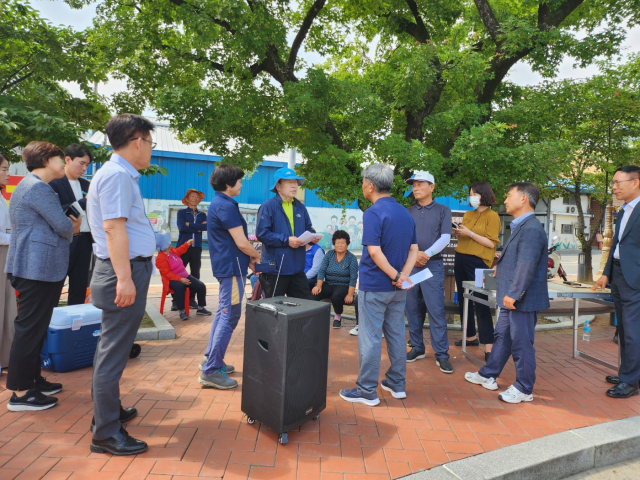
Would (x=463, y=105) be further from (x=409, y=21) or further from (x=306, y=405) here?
(x=306, y=405)

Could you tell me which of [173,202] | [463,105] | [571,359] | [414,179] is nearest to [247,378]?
[414,179]

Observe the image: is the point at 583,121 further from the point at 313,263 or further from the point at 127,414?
the point at 127,414

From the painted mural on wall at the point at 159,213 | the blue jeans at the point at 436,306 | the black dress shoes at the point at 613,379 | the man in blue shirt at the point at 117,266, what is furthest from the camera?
the painted mural on wall at the point at 159,213

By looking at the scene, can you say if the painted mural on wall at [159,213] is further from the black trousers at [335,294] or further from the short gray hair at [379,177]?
the short gray hair at [379,177]

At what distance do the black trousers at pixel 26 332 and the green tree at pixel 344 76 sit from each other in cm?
334

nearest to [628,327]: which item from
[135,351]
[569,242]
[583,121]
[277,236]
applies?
[277,236]

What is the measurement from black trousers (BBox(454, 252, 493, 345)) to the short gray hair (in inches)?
86.1

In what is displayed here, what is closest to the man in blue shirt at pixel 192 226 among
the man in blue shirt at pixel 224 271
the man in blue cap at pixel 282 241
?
the man in blue cap at pixel 282 241

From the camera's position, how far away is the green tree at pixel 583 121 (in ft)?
21.7

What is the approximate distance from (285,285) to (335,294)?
2046mm

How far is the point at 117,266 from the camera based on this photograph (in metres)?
2.50

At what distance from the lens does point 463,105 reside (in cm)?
649

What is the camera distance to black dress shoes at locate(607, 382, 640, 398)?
3941 millimetres

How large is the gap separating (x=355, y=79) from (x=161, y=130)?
21.5 meters
